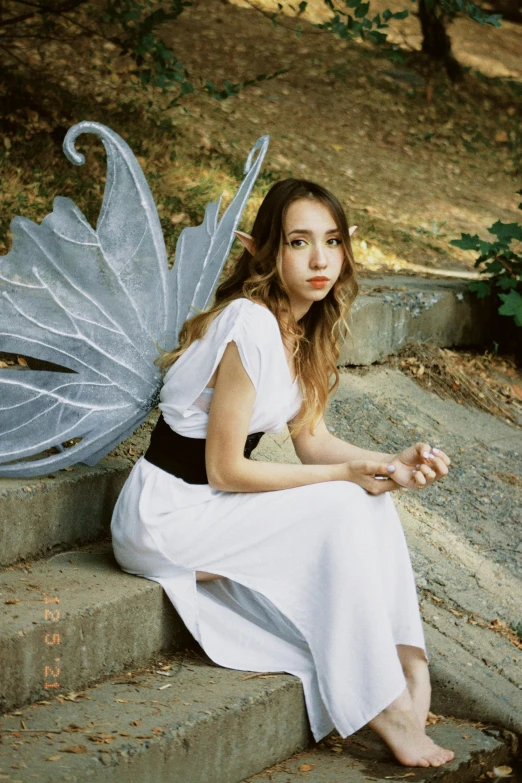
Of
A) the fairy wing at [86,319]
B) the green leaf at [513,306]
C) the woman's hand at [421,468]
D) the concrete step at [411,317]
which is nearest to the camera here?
the woman's hand at [421,468]

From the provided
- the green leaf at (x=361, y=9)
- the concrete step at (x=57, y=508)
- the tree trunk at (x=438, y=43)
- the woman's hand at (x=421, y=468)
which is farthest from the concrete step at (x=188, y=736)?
the tree trunk at (x=438, y=43)

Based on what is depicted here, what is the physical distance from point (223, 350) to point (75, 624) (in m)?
0.80

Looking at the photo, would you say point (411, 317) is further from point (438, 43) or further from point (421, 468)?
point (438, 43)

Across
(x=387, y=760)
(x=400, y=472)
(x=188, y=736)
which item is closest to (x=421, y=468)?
(x=400, y=472)

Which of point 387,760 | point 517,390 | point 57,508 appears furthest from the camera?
point 517,390

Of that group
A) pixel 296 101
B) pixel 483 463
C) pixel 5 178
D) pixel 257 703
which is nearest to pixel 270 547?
pixel 257 703

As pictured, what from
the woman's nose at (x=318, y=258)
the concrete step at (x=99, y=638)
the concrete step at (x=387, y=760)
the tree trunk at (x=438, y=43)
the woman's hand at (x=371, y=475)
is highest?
the tree trunk at (x=438, y=43)

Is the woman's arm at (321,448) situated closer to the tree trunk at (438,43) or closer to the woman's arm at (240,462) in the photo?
the woman's arm at (240,462)

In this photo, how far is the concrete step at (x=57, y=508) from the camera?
2.83m

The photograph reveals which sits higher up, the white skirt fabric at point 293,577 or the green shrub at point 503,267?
the green shrub at point 503,267

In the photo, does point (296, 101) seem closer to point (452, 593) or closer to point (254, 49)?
point (254, 49)

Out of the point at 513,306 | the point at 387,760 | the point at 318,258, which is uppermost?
the point at 318,258

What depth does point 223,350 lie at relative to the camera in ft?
8.71

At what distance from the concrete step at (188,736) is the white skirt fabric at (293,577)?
93 mm
